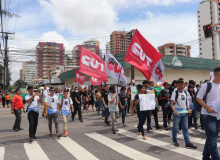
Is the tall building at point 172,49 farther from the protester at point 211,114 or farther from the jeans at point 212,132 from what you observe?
the jeans at point 212,132

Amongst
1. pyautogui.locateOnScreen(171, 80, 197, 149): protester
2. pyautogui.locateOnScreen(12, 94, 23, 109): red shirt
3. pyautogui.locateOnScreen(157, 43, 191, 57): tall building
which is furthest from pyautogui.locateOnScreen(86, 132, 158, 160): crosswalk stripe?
pyautogui.locateOnScreen(157, 43, 191, 57): tall building

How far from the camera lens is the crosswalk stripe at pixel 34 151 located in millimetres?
5180

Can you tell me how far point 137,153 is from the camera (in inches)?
211

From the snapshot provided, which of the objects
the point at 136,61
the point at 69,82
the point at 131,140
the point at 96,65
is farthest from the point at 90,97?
the point at 69,82

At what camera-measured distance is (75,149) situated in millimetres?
5836

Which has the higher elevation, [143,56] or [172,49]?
[172,49]

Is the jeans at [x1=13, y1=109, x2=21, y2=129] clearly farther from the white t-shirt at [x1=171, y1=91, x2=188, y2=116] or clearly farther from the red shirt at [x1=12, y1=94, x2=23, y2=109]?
the white t-shirt at [x1=171, y1=91, x2=188, y2=116]

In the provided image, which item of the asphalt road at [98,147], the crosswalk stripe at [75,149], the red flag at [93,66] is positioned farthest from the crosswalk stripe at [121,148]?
the red flag at [93,66]

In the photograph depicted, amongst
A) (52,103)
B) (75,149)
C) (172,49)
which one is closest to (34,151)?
(75,149)

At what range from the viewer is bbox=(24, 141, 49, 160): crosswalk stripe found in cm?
518

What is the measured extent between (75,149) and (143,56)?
4755 mm

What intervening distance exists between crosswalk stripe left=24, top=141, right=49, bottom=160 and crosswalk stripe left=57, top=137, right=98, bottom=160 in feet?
2.27

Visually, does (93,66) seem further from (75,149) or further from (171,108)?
(75,149)

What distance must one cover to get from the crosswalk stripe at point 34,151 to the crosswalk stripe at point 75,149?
0.69m
